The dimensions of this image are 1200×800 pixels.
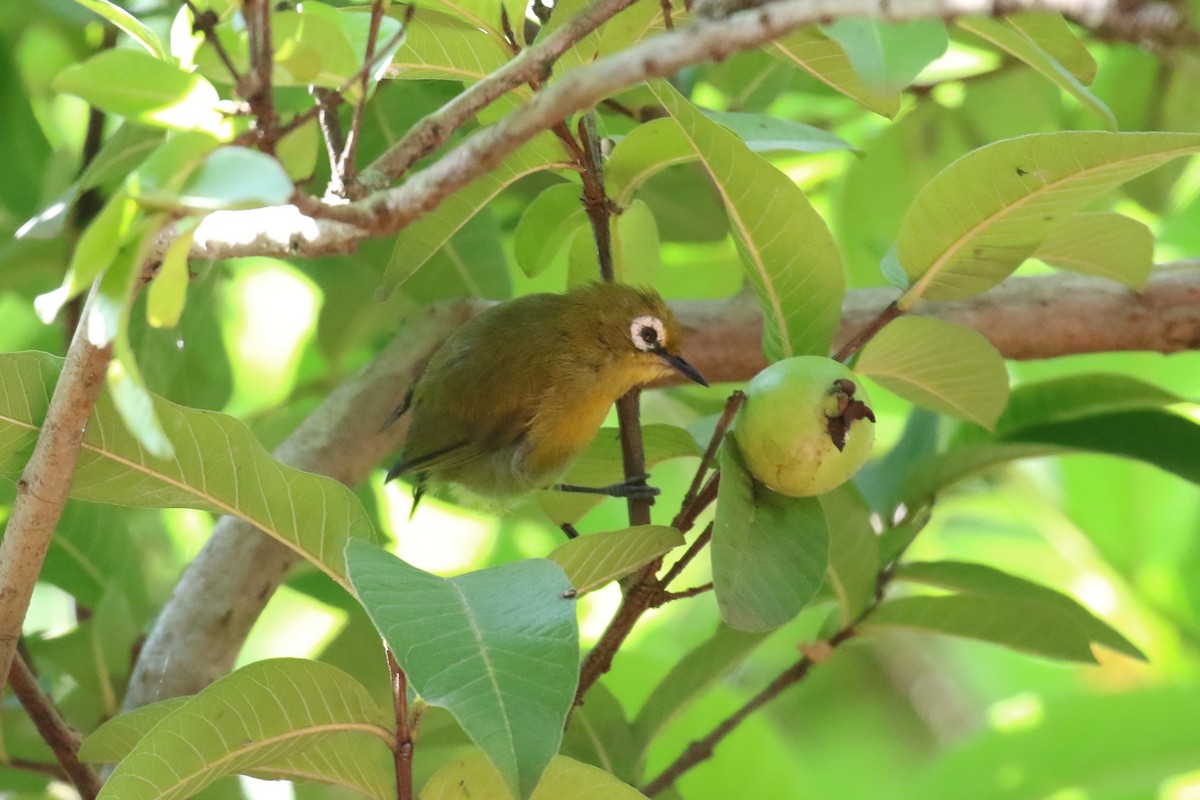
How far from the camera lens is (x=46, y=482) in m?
1.29

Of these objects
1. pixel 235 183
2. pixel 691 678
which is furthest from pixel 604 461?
pixel 235 183

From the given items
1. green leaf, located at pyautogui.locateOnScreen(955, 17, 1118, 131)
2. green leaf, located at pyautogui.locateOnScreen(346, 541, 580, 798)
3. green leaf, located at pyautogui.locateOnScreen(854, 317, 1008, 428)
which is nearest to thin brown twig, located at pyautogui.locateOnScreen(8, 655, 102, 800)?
green leaf, located at pyautogui.locateOnScreen(346, 541, 580, 798)

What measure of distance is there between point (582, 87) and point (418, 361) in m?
1.63

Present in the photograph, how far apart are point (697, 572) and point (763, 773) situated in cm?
169

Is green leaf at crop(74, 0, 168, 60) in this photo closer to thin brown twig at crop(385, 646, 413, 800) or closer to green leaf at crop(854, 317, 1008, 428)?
thin brown twig at crop(385, 646, 413, 800)

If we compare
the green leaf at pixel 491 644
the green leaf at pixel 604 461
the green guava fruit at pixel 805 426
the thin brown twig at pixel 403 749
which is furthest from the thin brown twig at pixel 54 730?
the green guava fruit at pixel 805 426

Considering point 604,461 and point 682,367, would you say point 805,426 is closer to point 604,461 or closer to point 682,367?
point 604,461

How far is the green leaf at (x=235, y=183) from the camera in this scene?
794 mm

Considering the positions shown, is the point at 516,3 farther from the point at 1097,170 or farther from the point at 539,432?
the point at 539,432

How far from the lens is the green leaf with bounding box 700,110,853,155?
1714mm

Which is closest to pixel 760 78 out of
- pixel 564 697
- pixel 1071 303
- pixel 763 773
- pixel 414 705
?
pixel 1071 303

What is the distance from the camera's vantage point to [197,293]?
2314mm

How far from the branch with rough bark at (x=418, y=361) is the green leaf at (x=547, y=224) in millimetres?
611

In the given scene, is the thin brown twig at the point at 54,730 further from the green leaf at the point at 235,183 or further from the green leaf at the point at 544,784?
the green leaf at the point at 235,183
